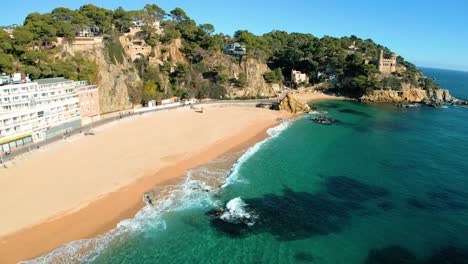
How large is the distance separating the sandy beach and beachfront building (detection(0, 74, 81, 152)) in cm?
440

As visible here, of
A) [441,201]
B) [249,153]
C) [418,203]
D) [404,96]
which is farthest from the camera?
[404,96]

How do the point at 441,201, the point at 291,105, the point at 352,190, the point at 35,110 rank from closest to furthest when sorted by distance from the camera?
1. the point at 441,201
2. the point at 352,190
3. the point at 35,110
4. the point at 291,105

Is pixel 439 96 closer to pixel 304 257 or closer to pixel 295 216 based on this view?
Result: pixel 295 216

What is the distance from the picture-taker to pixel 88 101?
53094 mm

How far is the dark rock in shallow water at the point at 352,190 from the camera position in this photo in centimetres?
3162

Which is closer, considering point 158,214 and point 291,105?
point 158,214

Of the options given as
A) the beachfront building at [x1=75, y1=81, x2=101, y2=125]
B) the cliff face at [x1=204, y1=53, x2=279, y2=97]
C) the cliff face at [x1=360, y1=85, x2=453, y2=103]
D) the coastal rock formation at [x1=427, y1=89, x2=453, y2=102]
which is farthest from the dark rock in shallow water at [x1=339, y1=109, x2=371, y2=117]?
the beachfront building at [x1=75, y1=81, x2=101, y2=125]

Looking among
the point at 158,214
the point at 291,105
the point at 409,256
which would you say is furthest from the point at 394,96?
the point at 158,214

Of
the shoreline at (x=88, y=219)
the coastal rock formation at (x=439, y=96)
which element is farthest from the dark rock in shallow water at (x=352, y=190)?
the coastal rock formation at (x=439, y=96)

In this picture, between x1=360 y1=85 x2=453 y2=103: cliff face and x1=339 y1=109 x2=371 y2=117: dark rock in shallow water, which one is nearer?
x1=339 y1=109 x2=371 y2=117: dark rock in shallow water

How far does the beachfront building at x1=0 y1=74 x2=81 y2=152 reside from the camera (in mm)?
39250

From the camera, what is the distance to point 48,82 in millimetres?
46438

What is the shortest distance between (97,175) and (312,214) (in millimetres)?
22887

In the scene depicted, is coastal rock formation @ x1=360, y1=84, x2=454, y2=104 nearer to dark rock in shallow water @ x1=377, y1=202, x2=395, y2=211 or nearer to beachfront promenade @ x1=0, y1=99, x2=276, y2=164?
beachfront promenade @ x1=0, y1=99, x2=276, y2=164
